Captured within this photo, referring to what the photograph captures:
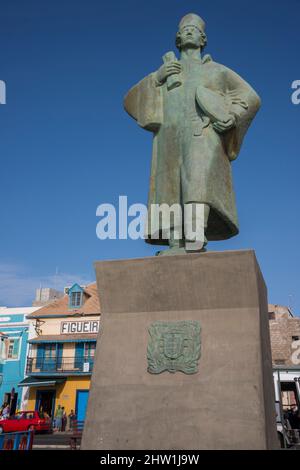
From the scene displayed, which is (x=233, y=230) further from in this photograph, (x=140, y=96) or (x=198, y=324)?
(x=140, y=96)

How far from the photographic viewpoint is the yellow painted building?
29.2 meters

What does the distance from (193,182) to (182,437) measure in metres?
2.44

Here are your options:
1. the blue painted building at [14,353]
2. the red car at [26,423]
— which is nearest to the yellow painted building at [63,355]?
the blue painted building at [14,353]

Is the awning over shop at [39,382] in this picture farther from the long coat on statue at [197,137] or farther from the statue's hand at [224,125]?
the statue's hand at [224,125]

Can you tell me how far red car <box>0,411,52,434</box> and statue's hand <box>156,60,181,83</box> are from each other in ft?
66.5

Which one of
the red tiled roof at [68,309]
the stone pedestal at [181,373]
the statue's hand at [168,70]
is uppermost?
the red tiled roof at [68,309]

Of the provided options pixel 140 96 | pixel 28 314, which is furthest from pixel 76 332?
pixel 140 96

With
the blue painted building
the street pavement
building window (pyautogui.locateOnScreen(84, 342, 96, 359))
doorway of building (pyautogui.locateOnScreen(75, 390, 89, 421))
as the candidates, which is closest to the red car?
the street pavement

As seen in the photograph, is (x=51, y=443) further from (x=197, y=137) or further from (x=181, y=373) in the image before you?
(x=197, y=137)

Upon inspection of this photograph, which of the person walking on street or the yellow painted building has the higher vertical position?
the yellow painted building

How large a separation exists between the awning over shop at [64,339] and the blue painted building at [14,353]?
1.28m

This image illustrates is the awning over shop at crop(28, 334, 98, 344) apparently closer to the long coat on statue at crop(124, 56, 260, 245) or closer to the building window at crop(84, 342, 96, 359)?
the building window at crop(84, 342, 96, 359)

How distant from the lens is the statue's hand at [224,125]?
528 cm

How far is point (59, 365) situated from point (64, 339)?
5.23ft
